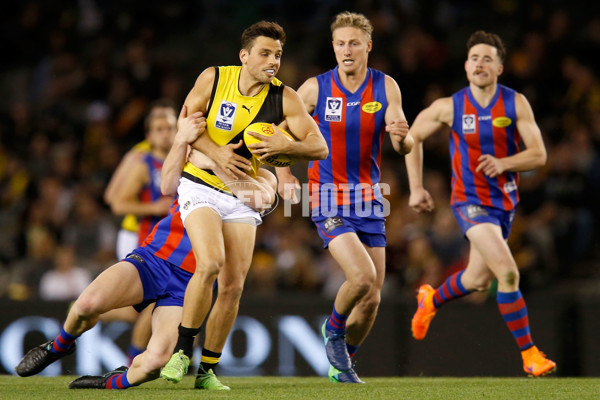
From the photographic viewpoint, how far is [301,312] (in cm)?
886

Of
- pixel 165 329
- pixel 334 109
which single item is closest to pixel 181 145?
pixel 165 329

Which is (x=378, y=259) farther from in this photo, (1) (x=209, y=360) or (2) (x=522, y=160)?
(1) (x=209, y=360)

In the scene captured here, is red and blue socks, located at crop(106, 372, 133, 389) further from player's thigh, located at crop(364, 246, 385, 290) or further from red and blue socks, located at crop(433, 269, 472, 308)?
red and blue socks, located at crop(433, 269, 472, 308)

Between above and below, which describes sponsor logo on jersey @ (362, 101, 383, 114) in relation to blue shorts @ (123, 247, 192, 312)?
above

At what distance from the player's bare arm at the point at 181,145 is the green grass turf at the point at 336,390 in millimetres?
1299

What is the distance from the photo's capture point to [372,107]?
22.6ft

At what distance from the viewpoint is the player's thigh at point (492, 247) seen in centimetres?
688

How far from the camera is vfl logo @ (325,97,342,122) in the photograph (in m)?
6.91

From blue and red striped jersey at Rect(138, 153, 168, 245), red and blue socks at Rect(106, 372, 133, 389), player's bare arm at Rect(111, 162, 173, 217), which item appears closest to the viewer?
red and blue socks at Rect(106, 372, 133, 389)

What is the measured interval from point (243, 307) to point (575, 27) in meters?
7.04

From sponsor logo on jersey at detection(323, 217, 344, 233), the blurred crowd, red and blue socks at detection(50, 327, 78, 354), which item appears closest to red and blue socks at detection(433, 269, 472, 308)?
sponsor logo on jersey at detection(323, 217, 344, 233)

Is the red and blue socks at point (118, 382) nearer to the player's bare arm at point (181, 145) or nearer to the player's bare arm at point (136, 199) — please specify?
the player's bare arm at point (181, 145)

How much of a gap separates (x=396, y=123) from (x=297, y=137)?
801 mm

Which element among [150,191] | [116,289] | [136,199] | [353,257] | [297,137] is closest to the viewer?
[116,289]
